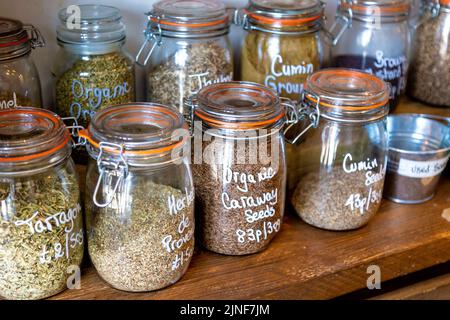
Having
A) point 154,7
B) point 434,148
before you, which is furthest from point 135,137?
point 434,148

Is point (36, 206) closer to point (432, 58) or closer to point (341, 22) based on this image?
point (341, 22)

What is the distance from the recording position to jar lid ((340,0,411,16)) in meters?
1.13

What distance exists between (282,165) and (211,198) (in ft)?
0.38

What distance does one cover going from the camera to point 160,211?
767 millimetres

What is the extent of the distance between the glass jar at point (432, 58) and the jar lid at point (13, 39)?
77 centimetres

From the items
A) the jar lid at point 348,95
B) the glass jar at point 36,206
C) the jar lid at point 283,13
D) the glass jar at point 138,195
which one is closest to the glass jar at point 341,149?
the jar lid at point 348,95

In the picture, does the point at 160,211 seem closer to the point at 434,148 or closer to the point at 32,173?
the point at 32,173

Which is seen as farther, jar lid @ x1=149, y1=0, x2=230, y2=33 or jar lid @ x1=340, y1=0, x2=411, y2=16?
jar lid @ x1=340, y1=0, x2=411, y2=16

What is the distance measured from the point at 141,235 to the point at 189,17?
379 mm

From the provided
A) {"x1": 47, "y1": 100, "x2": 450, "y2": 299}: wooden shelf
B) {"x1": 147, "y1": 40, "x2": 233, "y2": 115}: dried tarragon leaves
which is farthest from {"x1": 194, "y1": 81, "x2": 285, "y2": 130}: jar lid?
{"x1": 47, "y1": 100, "x2": 450, "y2": 299}: wooden shelf

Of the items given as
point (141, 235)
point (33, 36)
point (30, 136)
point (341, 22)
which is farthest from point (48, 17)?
point (341, 22)

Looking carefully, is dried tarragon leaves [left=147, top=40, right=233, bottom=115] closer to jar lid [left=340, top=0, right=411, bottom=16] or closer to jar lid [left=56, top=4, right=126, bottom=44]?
jar lid [left=56, top=4, right=126, bottom=44]

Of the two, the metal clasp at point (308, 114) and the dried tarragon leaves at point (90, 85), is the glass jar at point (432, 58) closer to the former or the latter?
the metal clasp at point (308, 114)

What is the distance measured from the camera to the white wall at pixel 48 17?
3.12 ft
